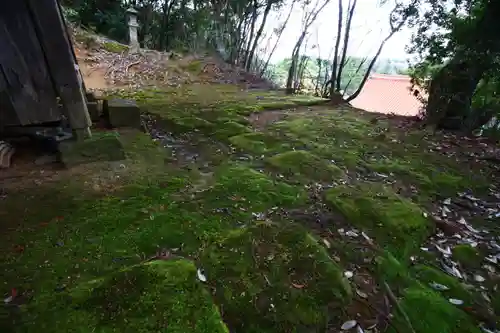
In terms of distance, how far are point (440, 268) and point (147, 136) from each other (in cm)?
345

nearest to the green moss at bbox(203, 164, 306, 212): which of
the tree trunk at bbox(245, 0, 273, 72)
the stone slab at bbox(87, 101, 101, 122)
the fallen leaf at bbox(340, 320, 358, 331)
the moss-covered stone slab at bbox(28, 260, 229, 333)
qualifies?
the moss-covered stone slab at bbox(28, 260, 229, 333)

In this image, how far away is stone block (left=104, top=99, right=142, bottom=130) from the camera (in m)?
4.05

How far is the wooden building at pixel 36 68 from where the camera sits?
260cm

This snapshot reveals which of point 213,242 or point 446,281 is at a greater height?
point 213,242

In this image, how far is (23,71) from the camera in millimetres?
2768

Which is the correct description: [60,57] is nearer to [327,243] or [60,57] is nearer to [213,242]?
[213,242]

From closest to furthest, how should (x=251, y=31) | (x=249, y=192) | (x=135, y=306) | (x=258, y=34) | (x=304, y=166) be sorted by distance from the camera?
(x=135, y=306) < (x=249, y=192) < (x=304, y=166) < (x=258, y=34) < (x=251, y=31)

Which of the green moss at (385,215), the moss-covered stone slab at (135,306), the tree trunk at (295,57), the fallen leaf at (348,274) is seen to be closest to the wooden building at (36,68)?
the moss-covered stone slab at (135,306)

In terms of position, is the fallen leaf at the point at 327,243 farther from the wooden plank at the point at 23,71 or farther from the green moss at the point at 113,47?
the green moss at the point at 113,47

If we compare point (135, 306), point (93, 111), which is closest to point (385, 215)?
point (135, 306)

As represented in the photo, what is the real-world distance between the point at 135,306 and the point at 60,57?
7.51ft

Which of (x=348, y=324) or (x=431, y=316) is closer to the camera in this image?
(x=348, y=324)

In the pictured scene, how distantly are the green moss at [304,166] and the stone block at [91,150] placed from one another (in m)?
1.75

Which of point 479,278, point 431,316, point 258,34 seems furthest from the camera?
point 258,34
